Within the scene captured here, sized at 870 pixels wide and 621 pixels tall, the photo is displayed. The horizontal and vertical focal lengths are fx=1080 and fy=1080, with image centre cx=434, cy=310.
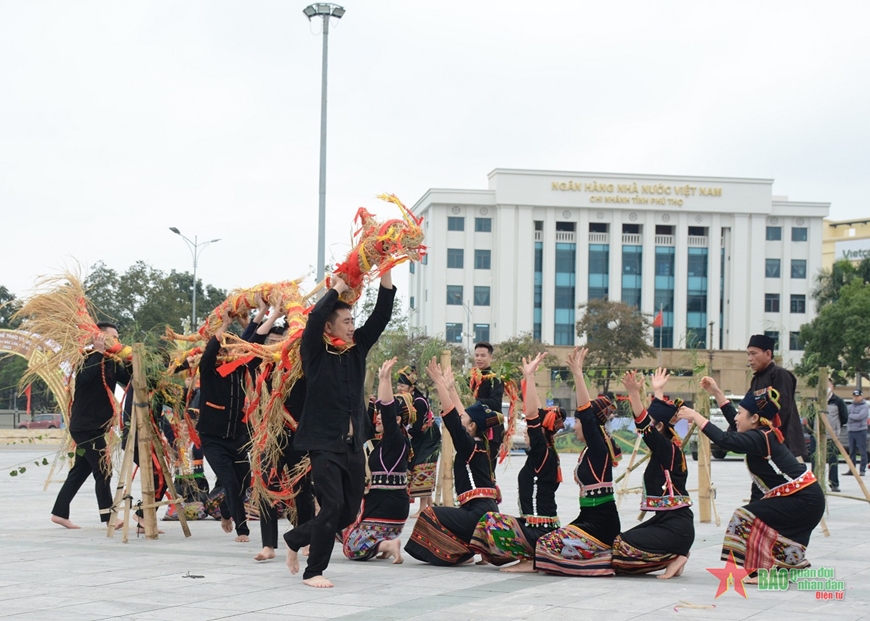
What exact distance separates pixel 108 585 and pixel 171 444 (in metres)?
3.63

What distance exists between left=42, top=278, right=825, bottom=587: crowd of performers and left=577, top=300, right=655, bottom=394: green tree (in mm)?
49196

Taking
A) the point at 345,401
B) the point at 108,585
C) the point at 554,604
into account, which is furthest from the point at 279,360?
the point at 554,604

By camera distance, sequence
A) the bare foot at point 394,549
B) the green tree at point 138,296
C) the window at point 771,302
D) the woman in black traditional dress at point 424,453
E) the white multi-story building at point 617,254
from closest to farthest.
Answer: the bare foot at point 394,549
the woman in black traditional dress at point 424,453
the green tree at point 138,296
the white multi-story building at point 617,254
the window at point 771,302

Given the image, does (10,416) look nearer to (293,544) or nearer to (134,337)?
(134,337)

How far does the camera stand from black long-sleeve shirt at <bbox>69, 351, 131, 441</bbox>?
397 inches

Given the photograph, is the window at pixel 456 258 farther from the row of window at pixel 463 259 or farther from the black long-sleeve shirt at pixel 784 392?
the black long-sleeve shirt at pixel 784 392

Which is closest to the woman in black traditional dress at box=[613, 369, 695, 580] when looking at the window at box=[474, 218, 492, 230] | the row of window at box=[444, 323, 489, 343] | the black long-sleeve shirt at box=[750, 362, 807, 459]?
the black long-sleeve shirt at box=[750, 362, 807, 459]

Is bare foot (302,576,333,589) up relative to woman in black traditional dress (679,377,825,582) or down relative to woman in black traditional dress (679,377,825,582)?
down

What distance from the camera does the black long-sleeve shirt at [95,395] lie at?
33.1 feet

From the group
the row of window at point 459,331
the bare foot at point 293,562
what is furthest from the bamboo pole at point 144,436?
the row of window at point 459,331

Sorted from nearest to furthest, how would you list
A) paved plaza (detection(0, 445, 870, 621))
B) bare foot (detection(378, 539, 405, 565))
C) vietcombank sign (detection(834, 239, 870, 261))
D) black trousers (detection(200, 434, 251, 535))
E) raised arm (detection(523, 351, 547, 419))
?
paved plaza (detection(0, 445, 870, 621)) < raised arm (detection(523, 351, 547, 419)) < bare foot (detection(378, 539, 405, 565)) < black trousers (detection(200, 434, 251, 535)) < vietcombank sign (detection(834, 239, 870, 261))

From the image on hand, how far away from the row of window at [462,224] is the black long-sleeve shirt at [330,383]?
66.9 metres

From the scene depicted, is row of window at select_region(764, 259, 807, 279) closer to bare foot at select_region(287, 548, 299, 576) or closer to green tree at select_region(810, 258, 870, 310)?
green tree at select_region(810, 258, 870, 310)

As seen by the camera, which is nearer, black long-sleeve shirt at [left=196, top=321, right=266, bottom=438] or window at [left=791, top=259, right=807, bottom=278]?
black long-sleeve shirt at [left=196, top=321, right=266, bottom=438]
